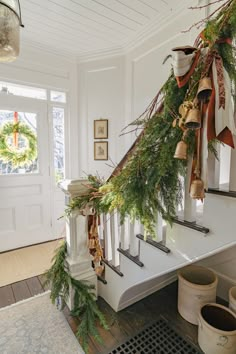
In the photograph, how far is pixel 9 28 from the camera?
125 cm

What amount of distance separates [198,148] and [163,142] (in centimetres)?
17

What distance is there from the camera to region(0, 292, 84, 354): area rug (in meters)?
1.39

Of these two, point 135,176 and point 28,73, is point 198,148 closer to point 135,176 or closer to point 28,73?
point 135,176

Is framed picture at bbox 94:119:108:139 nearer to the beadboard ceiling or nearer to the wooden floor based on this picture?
the beadboard ceiling

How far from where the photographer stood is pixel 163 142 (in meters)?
0.97

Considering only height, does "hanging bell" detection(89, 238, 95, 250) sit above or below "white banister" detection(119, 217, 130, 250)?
below

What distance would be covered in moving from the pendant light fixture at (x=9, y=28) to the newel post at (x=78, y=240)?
0.94m

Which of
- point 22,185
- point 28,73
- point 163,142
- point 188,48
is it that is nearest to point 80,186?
point 163,142

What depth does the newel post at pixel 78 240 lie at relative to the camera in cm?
159

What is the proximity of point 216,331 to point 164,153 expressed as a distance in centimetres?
119

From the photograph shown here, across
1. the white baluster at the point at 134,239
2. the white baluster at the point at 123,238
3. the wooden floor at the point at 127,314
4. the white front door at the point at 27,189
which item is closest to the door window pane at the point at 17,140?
the white front door at the point at 27,189

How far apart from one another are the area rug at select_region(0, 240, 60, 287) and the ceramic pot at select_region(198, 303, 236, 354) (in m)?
1.71

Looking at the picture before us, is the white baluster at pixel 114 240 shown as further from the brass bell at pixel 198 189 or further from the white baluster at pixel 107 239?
the brass bell at pixel 198 189

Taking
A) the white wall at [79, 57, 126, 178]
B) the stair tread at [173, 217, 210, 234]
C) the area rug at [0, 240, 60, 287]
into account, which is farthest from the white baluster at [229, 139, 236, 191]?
the area rug at [0, 240, 60, 287]
